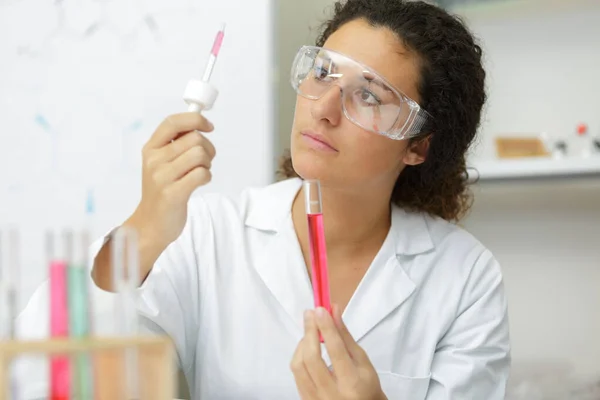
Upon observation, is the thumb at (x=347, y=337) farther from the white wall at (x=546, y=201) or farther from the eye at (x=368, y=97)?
the white wall at (x=546, y=201)

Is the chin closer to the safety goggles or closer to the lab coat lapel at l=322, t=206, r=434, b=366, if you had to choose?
the safety goggles

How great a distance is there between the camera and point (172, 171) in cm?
102

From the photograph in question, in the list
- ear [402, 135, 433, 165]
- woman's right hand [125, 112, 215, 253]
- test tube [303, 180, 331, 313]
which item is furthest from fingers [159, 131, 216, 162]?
ear [402, 135, 433, 165]

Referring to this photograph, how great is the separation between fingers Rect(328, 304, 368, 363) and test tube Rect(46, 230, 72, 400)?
41cm

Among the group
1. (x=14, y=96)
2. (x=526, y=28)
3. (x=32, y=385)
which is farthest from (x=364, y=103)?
(x=14, y=96)

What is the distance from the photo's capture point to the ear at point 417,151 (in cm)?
144

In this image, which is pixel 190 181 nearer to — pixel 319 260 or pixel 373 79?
pixel 319 260

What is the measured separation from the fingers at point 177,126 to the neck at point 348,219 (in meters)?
0.42

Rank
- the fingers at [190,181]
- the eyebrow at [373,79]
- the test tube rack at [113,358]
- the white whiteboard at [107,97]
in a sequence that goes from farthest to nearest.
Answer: the white whiteboard at [107,97] < the eyebrow at [373,79] < the fingers at [190,181] < the test tube rack at [113,358]

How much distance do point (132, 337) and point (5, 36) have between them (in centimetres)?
182

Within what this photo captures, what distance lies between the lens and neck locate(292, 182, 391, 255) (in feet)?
4.68

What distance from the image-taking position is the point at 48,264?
60 centimetres

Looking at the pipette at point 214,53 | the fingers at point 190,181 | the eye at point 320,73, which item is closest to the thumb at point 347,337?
the fingers at point 190,181

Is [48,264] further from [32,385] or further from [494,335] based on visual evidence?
[494,335]
